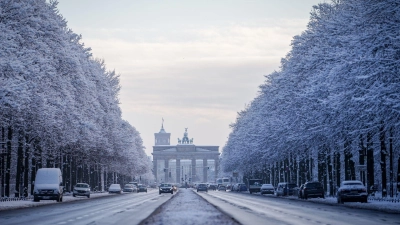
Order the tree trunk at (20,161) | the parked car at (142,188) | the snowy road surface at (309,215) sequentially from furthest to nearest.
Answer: the parked car at (142,188) → the tree trunk at (20,161) → the snowy road surface at (309,215)

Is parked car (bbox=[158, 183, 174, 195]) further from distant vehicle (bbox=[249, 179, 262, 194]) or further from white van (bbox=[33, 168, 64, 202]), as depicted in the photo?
white van (bbox=[33, 168, 64, 202])

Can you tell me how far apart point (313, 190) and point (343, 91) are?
89.7ft

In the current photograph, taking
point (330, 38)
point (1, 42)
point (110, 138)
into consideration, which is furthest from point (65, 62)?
point (110, 138)

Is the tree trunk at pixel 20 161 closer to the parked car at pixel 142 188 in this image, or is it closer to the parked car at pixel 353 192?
the parked car at pixel 353 192

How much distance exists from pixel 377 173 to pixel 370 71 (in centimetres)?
5064

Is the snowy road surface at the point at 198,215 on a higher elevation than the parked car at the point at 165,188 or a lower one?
higher

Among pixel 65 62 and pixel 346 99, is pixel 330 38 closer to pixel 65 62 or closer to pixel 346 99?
pixel 346 99

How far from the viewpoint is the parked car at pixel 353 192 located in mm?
48487

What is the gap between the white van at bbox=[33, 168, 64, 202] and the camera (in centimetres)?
5723

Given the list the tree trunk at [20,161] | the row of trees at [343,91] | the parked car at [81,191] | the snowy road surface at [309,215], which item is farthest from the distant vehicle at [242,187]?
the snowy road surface at [309,215]

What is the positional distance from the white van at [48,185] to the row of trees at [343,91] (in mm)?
20572

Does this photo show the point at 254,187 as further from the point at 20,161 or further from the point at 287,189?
the point at 20,161

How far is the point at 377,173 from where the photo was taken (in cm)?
8312

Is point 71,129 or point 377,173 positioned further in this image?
point 377,173
